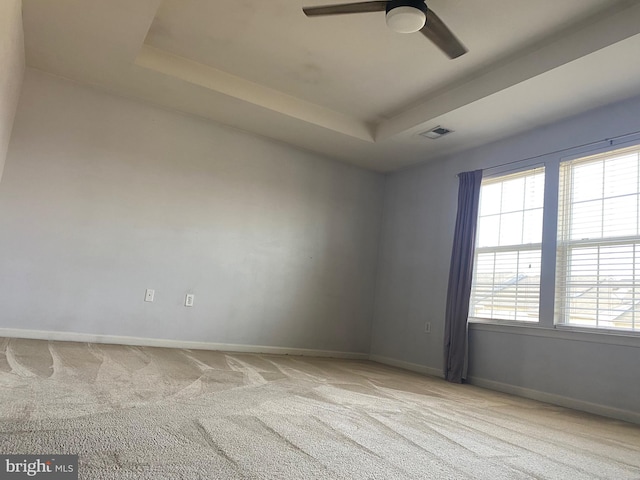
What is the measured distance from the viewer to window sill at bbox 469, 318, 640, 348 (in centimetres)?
315

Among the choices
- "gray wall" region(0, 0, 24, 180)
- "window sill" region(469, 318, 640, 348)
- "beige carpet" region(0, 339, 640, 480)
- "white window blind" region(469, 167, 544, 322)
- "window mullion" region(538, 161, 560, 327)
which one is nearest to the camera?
"beige carpet" region(0, 339, 640, 480)

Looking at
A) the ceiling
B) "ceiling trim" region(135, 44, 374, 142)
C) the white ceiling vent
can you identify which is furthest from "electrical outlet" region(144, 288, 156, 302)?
the white ceiling vent

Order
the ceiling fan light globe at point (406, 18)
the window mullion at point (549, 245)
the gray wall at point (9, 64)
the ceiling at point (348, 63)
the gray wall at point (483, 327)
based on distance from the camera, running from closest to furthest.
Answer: the ceiling fan light globe at point (406, 18), the gray wall at point (9, 64), the ceiling at point (348, 63), the gray wall at point (483, 327), the window mullion at point (549, 245)

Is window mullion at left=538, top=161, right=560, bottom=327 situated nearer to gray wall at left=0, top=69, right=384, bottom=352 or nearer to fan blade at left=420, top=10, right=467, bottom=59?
fan blade at left=420, top=10, right=467, bottom=59

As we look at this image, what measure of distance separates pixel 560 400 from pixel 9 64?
15.9 ft

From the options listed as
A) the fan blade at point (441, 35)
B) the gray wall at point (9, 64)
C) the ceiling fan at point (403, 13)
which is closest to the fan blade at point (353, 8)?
the ceiling fan at point (403, 13)

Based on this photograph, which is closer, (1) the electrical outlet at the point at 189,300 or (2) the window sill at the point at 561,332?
(2) the window sill at the point at 561,332

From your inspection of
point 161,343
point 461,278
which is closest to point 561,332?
point 461,278

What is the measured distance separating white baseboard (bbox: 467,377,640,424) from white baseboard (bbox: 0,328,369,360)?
5.77 feet

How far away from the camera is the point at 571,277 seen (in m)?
3.60

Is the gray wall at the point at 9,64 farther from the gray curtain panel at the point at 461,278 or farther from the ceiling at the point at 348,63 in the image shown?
the gray curtain panel at the point at 461,278

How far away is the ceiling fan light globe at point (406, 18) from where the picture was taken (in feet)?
8.18

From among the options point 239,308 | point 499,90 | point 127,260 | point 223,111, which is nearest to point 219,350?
point 239,308

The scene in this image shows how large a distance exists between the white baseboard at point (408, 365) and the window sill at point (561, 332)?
0.63m
